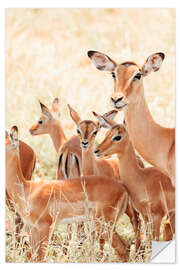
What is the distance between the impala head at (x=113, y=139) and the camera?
3393mm

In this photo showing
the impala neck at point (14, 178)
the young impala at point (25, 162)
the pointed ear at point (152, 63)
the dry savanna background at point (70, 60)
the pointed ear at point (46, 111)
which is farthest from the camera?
the dry savanna background at point (70, 60)

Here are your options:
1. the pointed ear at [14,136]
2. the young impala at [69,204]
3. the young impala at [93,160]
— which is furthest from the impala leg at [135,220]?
the pointed ear at [14,136]

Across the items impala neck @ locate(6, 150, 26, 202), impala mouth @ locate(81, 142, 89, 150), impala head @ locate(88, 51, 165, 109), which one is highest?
impala head @ locate(88, 51, 165, 109)

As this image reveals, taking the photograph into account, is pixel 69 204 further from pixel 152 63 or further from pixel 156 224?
pixel 152 63

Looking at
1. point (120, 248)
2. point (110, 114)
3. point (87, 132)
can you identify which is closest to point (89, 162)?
point (87, 132)

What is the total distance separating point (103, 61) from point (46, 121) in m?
0.73

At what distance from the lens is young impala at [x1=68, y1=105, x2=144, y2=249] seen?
3.46 m

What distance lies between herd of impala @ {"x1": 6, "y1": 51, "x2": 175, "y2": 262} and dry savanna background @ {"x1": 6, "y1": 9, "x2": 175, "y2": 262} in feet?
1.10

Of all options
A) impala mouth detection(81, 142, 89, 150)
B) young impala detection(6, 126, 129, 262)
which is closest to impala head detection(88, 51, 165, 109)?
impala mouth detection(81, 142, 89, 150)

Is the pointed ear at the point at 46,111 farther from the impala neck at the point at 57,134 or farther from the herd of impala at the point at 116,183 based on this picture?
the herd of impala at the point at 116,183

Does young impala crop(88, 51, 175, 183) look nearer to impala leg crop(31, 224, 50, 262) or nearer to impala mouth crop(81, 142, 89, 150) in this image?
impala mouth crop(81, 142, 89, 150)

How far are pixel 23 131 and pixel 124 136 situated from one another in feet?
3.43

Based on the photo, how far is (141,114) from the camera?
11.1 feet
